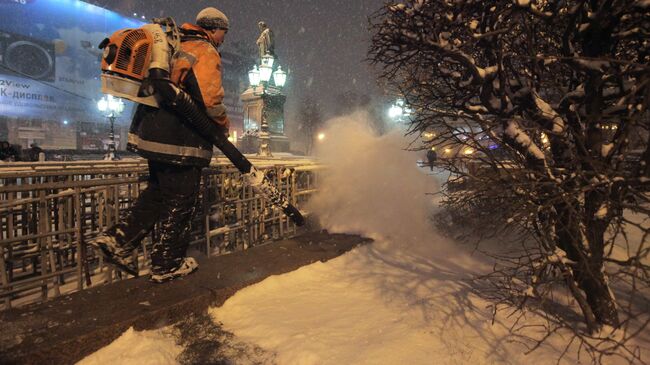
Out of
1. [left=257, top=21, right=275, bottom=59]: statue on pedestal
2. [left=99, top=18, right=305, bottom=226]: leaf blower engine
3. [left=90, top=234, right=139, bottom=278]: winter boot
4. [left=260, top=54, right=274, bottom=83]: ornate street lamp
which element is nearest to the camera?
[left=99, top=18, right=305, bottom=226]: leaf blower engine

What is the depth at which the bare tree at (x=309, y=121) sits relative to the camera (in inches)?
2234

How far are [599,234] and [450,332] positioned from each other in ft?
3.94

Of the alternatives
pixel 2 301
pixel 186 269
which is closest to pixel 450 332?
pixel 186 269

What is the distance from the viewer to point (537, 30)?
3.62m

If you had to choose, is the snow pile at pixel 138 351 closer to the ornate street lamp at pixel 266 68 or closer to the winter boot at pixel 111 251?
the winter boot at pixel 111 251

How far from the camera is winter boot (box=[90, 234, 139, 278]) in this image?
2.75 m

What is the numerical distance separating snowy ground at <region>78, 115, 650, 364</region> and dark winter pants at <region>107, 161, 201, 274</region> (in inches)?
24.0

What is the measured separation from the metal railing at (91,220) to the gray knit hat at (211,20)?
1480 mm

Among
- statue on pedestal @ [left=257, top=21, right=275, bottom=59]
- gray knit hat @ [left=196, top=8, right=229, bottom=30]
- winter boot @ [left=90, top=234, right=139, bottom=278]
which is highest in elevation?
statue on pedestal @ [left=257, top=21, right=275, bottom=59]

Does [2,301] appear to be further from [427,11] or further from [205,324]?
[427,11]

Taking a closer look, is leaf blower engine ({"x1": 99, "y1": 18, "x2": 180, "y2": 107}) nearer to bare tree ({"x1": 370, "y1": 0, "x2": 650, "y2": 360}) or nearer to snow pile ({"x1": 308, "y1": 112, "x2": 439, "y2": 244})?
bare tree ({"x1": 370, "y1": 0, "x2": 650, "y2": 360})

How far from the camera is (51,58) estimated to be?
143ft

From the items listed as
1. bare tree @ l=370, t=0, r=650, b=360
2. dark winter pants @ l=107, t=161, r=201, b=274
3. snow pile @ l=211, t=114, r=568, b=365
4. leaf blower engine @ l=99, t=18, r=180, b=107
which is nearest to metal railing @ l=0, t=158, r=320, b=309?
dark winter pants @ l=107, t=161, r=201, b=274

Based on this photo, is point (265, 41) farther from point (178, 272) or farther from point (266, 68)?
point (178, 272)
